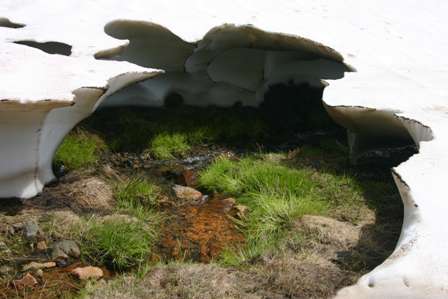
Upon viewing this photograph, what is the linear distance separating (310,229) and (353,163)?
65.8 inches

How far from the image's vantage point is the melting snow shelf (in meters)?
3.81

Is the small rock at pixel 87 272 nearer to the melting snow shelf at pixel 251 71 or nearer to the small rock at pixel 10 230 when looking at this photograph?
the small rock at pixel 10 230

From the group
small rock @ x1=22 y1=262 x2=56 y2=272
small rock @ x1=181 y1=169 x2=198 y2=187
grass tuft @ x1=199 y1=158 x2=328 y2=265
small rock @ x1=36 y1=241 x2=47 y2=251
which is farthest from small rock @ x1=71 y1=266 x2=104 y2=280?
small rock @ x1=181 y1=169 x2=198 y2=187

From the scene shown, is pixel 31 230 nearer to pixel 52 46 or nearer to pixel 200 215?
pixel 200 215

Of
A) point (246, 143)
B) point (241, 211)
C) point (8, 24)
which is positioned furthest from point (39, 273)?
point (8, 24)

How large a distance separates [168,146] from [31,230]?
7.33 feet

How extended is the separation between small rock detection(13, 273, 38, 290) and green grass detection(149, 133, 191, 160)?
2.50 m

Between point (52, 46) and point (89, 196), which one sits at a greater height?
point (52, 46)

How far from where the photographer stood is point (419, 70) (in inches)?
246

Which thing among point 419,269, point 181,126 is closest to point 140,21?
point 181,126

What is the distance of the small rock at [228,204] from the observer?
508 centimetres

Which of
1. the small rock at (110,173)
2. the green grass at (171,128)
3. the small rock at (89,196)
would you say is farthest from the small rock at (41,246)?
the green grass at (171,128)

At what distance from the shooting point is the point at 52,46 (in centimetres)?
616

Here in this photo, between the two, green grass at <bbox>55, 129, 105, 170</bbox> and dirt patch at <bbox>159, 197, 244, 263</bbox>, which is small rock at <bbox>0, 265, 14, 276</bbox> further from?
green grass at <bbox>55, 129, 105, 170</bbox>
